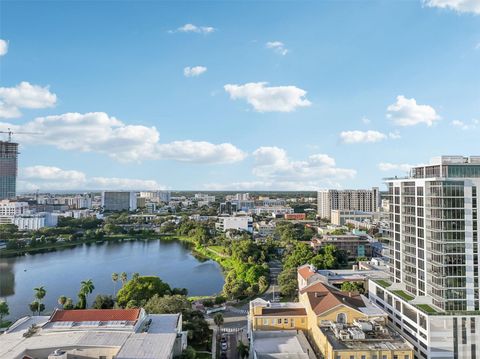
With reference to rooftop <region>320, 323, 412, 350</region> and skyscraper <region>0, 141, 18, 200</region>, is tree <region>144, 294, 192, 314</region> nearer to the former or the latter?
rooftop <region>320, 323, 412, 350</region>

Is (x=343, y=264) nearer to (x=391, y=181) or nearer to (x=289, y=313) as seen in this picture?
→ (x=391, y=181)

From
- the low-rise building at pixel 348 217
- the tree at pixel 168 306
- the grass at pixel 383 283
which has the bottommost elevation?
the tree at pixel 168 306

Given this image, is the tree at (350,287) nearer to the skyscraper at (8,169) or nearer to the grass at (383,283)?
the grass at (383,283)

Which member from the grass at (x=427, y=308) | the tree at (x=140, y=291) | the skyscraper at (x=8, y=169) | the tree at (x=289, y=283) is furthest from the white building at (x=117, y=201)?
the grass at (x=427, y=308)

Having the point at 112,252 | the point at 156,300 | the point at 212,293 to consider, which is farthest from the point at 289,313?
the point at 112,252

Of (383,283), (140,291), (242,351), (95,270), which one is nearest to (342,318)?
(242,351)

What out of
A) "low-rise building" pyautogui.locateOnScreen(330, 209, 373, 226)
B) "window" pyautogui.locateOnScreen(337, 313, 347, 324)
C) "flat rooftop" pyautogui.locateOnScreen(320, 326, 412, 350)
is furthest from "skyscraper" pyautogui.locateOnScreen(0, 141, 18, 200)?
"flat rooftop" pyautogui.locateOnScreen(320, 326, 412, 350)

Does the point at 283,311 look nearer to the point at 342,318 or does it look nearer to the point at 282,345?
the point at 282,345
